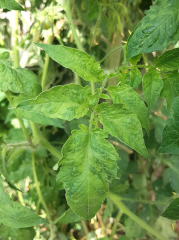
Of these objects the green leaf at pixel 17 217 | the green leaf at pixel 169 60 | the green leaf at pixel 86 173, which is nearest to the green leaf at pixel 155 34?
the green leaf at pixel 169 60

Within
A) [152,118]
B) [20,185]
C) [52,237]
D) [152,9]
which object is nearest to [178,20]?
[152,9]

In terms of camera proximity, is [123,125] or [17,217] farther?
[17,217]

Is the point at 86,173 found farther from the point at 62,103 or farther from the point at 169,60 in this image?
the point at 169,60

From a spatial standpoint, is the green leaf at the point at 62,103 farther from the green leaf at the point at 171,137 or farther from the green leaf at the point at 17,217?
the green leaf at the point at 17,217

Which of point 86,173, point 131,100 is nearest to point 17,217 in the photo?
point 86,173

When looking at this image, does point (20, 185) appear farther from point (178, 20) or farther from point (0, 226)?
point (178, 20)

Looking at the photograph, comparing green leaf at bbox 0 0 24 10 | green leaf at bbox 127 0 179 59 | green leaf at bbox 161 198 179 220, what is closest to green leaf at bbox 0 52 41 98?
green leaf at bbox 0 0 24 10
